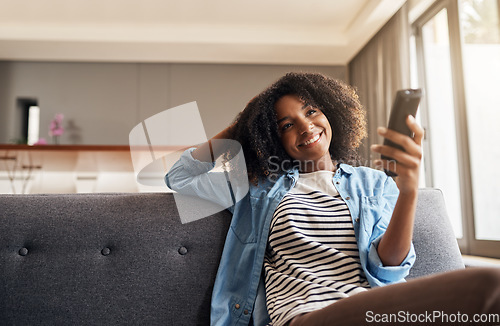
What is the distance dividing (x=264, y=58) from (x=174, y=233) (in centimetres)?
357

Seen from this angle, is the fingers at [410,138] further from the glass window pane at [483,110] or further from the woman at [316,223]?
the glass window pane at [483,110]

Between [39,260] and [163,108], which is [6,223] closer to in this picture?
[39,260]

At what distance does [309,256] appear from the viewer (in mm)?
1008

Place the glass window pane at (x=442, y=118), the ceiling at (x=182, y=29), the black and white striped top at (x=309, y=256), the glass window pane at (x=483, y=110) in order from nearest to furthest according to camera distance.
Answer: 1. the black and white striped top at (x=309, y=256)
2. the glass window pane at (x=483, y=110)
3. the glass window pane at (x=442, y=118)
4. the ceiling at (x=182, y=29)

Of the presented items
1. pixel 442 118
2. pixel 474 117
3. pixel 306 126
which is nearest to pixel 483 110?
pixel 474 117

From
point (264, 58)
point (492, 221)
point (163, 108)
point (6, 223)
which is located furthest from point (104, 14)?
point (492, 221)

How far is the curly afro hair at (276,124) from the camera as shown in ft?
4.25

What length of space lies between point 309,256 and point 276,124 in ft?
1.51

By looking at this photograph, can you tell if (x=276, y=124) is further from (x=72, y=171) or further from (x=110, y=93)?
(x=72, y=171)

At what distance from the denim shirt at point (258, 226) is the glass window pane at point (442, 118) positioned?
2086mm

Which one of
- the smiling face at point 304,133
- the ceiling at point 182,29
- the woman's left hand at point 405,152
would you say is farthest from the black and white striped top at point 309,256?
the ceiling at point 182,29

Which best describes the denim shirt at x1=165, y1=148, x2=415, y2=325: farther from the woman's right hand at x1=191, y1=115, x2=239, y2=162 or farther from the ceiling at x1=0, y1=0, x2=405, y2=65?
the ceiling at x1=0, y1=0, x2=405, y2=65

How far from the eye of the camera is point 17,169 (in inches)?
171

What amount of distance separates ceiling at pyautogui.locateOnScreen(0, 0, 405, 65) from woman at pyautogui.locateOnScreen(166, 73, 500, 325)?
8.51ft
